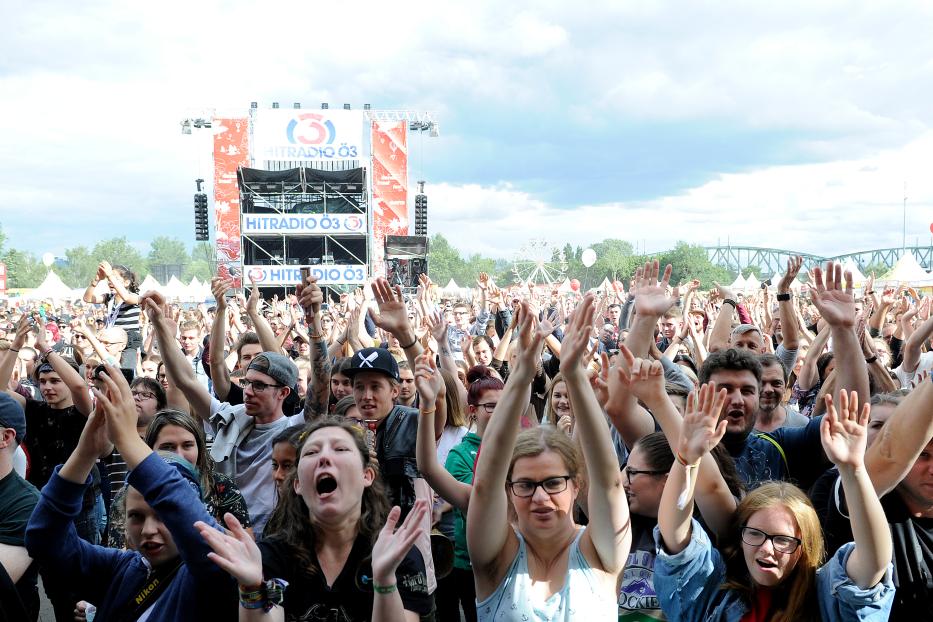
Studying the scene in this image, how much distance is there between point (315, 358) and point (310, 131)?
108 feet

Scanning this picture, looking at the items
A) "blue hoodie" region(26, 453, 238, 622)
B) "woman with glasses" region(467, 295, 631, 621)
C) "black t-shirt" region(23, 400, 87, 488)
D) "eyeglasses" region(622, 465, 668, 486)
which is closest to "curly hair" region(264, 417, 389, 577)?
"blue hoodie" region(26, 453, 238, 622)

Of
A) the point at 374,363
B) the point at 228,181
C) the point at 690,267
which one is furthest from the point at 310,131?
the point at 690,267

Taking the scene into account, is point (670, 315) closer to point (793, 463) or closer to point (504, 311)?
point (504, 311)

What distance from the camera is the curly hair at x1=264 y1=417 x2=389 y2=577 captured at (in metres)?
2.40

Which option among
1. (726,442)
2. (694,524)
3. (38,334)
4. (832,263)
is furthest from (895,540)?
(38,334)

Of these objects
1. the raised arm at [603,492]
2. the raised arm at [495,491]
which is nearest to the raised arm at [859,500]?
the raised arm at [603,492]

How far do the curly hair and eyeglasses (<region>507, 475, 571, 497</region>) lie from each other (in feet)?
1.65

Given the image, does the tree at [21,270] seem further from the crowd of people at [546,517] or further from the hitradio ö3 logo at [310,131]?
the crowd of people at [546,517]

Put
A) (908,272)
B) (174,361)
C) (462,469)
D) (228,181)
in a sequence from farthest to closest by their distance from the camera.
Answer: (228,181), (908,272), (174,361), (462,469)

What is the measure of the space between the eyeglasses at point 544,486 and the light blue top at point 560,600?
0.17m

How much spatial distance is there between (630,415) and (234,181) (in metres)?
34.7

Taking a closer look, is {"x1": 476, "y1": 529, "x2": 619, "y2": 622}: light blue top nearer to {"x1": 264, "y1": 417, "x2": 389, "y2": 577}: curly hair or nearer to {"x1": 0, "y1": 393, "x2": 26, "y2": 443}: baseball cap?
{"x1": 264, "y1": 417, "x2": 389, "y2": 577}: curly hair

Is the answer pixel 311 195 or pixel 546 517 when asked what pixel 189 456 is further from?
pixel 311 195

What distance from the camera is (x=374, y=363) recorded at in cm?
393
